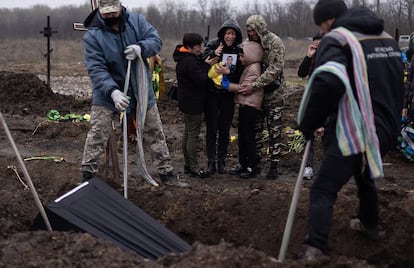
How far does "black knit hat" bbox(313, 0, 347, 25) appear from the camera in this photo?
4.08 m

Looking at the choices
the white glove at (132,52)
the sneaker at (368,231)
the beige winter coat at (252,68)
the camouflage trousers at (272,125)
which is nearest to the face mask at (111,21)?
the white glove at (132,52)

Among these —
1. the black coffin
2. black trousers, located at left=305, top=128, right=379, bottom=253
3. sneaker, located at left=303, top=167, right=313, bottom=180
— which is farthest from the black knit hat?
sneaker, located at left=303, top=167, right=313, bottom=180

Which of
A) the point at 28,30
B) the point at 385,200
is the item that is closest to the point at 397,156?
the point at 385,200

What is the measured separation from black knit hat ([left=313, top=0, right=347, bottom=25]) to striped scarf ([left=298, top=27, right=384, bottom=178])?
1.05ft

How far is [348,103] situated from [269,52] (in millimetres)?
3090

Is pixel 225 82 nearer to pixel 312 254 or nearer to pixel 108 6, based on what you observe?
pixel 108 6

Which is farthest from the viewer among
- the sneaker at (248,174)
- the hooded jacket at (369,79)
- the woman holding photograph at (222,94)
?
the sneaker at (248,174)

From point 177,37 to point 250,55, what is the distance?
49.5 metres

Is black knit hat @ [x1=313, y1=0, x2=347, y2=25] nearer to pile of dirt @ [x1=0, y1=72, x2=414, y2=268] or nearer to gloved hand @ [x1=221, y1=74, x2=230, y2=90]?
pile of dirt @ [x1=0, y1=72, x2=414, y2=268]

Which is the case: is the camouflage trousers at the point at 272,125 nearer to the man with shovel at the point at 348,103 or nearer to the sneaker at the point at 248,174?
the sneaker at the point at 248,174

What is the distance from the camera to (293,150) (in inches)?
330

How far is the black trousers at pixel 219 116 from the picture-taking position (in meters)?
7.00

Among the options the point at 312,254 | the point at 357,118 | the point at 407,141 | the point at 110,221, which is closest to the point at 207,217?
the point at 110,221

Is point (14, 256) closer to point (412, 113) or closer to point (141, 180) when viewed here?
point (141, 180)
